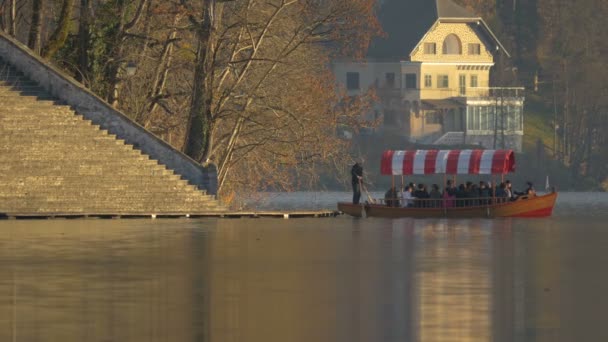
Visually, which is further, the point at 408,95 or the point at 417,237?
the point at 408,95

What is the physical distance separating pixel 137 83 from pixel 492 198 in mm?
14936

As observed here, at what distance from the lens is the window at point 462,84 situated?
16688 centimetres

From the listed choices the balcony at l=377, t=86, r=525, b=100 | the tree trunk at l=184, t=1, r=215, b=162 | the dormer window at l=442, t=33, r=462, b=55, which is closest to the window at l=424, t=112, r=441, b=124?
the balcony at l=377, t=86, r=525, b=100

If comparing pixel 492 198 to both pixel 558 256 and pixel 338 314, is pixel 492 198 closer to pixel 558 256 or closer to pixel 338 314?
pixel 558 256

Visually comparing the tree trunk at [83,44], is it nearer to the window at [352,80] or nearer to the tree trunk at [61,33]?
the tree trunk at [61,33]

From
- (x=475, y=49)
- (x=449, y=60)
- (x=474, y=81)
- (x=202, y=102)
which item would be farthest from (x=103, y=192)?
(x=474, y=81)

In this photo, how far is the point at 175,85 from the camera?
256ft

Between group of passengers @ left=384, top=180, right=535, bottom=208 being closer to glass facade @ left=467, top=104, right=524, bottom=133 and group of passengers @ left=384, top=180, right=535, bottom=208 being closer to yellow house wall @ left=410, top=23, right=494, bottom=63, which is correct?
glass facade @ left=467, top=104, right=524, bottom=133

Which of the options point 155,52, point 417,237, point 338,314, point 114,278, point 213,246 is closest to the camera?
point 338,314

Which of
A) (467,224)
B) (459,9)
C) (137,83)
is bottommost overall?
(467,224)

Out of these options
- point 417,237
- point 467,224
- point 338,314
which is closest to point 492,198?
point 467,224

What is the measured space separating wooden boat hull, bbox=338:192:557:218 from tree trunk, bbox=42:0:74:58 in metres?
11.8

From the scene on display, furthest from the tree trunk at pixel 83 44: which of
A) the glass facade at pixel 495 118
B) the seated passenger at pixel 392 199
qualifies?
the glass facade at pixel 495 118

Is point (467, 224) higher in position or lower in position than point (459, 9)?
lower
